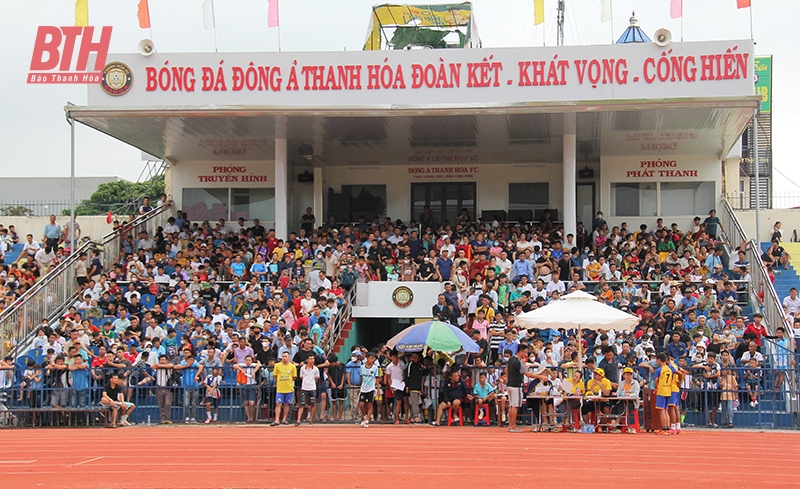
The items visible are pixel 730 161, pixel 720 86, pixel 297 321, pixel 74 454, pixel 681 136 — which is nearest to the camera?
pixel 74 454

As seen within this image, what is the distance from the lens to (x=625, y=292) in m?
21.8

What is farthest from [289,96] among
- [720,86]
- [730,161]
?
[730,161]

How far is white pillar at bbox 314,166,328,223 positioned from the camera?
3058 cm

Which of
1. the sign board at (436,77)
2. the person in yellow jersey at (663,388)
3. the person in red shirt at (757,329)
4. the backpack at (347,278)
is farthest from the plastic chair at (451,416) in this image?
the sign board at (436,77)

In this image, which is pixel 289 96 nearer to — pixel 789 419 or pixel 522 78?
pixel 522 78

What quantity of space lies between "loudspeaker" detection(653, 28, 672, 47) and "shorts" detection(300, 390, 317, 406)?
12464 mm

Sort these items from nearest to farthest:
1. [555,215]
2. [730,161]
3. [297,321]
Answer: [297,321]
[555,215]
[730,161]

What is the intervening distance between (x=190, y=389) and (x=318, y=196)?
1270 centimetres

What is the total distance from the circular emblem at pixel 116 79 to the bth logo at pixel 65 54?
149mm

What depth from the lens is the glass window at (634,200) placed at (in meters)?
28.9

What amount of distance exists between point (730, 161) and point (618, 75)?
1222 cm

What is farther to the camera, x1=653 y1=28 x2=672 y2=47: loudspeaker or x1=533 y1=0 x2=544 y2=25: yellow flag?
x1=533 y1=0 x2=544 y2=25: yellow flag

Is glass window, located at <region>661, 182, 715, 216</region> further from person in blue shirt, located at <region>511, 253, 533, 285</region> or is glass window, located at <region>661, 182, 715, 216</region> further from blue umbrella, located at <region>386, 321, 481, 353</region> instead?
blue umbrella, located at <region>386, 321, 481, 353</region>

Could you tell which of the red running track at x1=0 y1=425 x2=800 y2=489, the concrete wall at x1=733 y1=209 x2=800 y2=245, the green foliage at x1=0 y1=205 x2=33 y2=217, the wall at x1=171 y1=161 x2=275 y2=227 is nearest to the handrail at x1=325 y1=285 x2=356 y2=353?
the red running track at x1=0 y1=425 x2=800 y2=489
